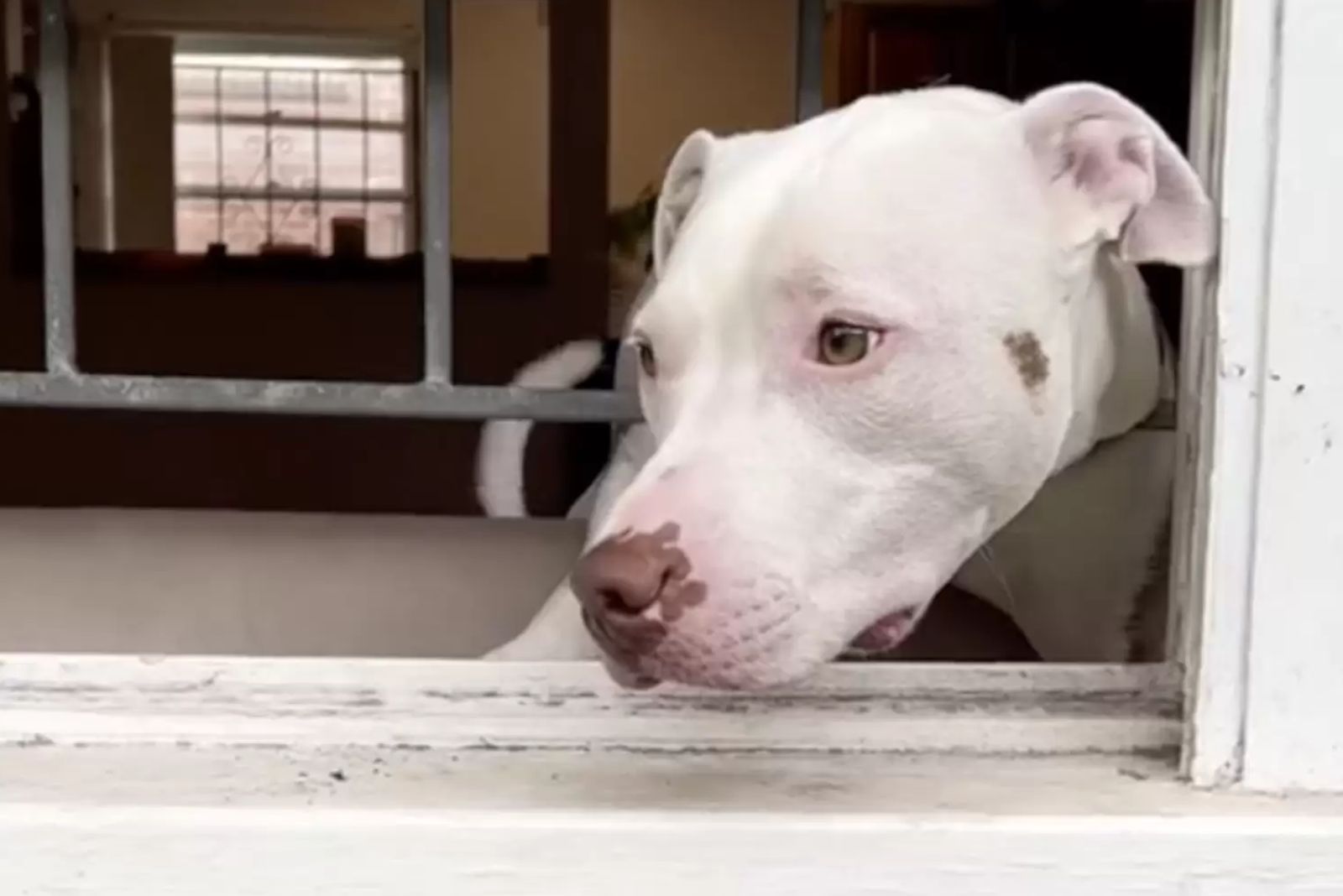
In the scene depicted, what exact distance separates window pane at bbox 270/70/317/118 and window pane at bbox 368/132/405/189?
0.82ft

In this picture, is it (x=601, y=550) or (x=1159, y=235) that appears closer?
(x=601, y=550)

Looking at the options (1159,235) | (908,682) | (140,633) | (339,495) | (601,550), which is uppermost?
(1159,235)

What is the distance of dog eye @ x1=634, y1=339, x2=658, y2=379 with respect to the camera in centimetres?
98

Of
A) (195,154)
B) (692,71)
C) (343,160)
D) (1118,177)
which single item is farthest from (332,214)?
(1118,177)

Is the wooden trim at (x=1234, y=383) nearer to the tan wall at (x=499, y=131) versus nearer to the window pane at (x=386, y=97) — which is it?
the tan wall at (x=499, y=131)

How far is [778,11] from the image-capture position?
5.66 meters

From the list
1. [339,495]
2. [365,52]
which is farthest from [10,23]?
[365,52]

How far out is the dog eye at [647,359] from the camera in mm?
979

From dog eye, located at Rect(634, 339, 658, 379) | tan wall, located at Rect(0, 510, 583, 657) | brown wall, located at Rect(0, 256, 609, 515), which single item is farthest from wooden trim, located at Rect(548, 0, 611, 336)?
dog eye, located at Rect(634, 339, 658, 379)

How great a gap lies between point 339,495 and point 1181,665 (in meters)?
2.27

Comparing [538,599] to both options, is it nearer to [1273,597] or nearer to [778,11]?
[1273,597]

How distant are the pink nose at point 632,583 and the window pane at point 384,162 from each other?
558cm

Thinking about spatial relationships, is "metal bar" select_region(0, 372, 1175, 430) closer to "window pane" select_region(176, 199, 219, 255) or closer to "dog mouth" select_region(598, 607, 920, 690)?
"dog mouth" select_region(598, 607, 920, 690)

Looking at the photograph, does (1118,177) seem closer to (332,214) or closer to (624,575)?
(624,575)
